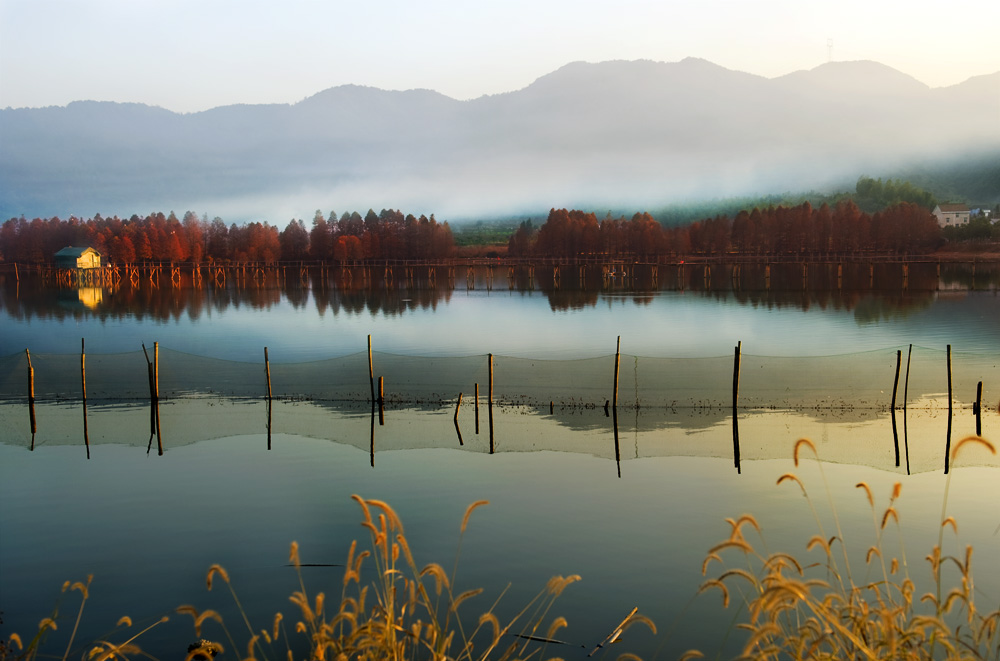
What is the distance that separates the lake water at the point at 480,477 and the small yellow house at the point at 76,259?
11401 centimetres

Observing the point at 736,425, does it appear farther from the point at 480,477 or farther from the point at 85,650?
the point at 85,650

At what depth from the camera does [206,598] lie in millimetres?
12703

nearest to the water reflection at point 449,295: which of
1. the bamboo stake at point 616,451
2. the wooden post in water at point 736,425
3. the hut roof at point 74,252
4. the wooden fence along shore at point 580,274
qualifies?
the wooden fence along shore at point 580,274

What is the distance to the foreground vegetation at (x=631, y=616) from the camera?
5.23m

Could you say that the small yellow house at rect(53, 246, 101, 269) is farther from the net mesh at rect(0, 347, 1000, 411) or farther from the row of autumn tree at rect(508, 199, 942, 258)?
the row of autumn tree at rect(508, 199, 942, 258)

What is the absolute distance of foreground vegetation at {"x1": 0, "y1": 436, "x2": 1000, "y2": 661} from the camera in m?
5.23

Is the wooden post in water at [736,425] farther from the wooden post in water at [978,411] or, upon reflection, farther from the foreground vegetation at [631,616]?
the wooden post in water at [978,411]

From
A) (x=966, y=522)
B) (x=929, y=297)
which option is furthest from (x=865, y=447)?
(x=929, y=297)

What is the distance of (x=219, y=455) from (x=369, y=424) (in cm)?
453

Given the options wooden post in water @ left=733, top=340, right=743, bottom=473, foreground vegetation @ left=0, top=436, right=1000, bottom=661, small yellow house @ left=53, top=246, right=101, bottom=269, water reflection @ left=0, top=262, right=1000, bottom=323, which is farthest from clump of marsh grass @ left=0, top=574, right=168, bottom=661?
small yellow house @ left=53, top=246, right=101, bottom=269

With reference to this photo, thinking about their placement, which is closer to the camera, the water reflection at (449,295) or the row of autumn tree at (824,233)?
the water reflection at (449,295)

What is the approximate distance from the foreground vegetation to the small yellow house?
146 m

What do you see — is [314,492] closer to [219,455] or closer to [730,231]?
[219,455]

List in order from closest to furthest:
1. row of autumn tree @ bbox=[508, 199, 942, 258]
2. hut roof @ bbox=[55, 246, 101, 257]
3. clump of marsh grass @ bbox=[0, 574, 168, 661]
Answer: clump of marsh grass @ bbox=[0, 574, 168, 661]
hut roof @ bbox=[55, 246, 101, 257]
row of autumn tree @ bbox=[508, 199, 942, 258]
